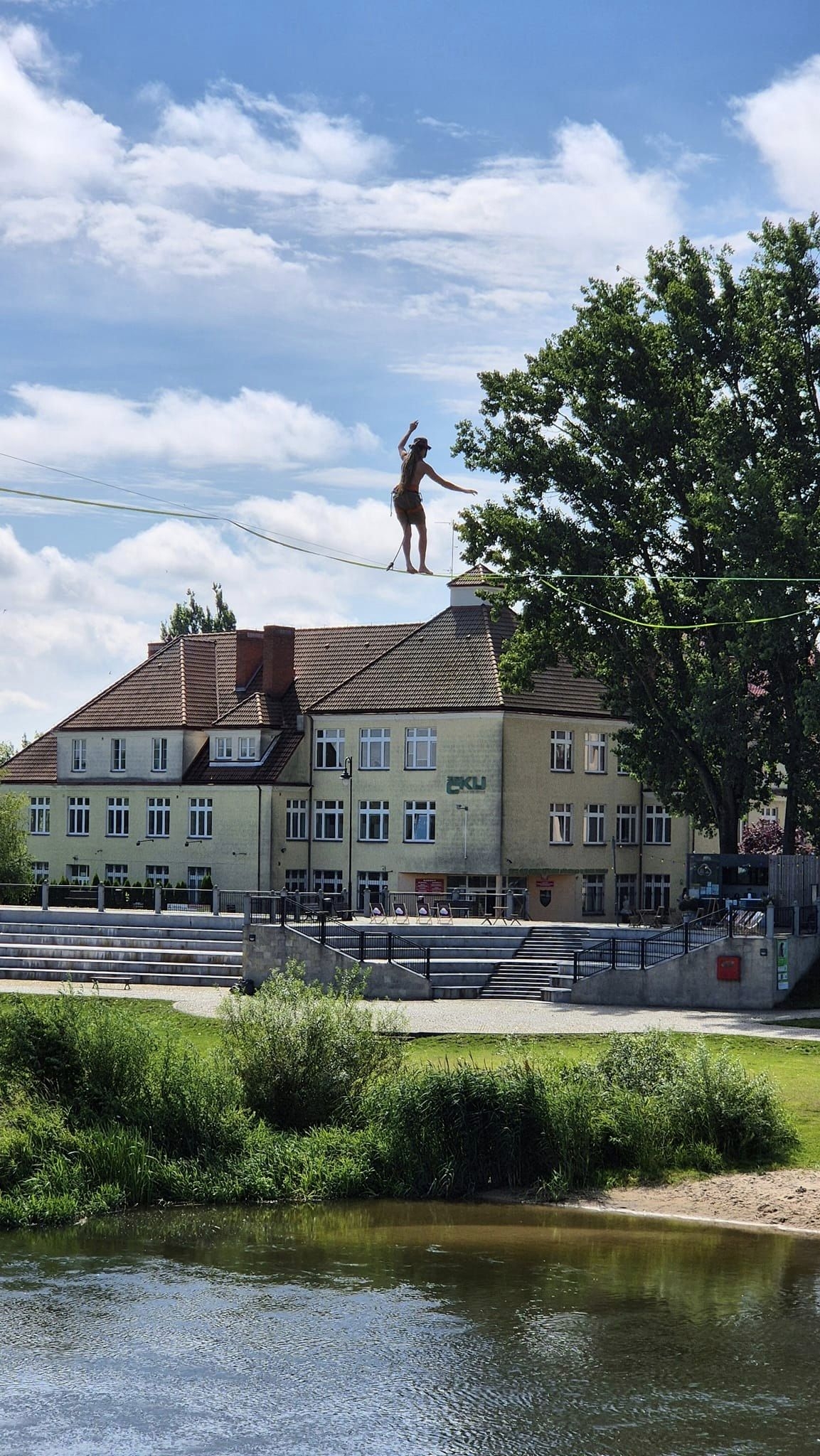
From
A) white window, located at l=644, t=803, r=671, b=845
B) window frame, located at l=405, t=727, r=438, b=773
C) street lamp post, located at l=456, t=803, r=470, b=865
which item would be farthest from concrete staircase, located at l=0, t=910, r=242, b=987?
white window, located at l=644, t=803, r=671, b=845

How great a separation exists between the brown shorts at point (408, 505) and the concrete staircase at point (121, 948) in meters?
22.3

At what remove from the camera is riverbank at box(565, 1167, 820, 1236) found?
22.6 meters

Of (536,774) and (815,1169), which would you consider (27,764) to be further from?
(815,1169)

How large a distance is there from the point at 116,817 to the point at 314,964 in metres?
25.1

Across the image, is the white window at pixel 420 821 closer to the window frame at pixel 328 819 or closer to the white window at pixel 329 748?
the window frame at pixel 328 819

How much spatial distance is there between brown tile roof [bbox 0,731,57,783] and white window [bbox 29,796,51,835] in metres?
0.75

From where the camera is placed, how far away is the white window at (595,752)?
5922cm

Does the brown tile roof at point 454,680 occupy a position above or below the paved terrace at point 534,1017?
above

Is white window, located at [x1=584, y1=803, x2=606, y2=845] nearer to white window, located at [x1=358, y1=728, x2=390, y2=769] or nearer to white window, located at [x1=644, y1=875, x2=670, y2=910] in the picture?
white window, located at [x1=644, y1=875, x2=670, y2=910]

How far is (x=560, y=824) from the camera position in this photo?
189ft

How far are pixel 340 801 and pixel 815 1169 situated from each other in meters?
36.6

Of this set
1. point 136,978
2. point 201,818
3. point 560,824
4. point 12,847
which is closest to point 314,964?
point 136,978

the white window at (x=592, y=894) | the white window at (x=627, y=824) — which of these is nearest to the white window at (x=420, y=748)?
the white window at (x=592, y=894)

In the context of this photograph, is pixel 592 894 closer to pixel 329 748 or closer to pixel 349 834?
pixel 349 834
